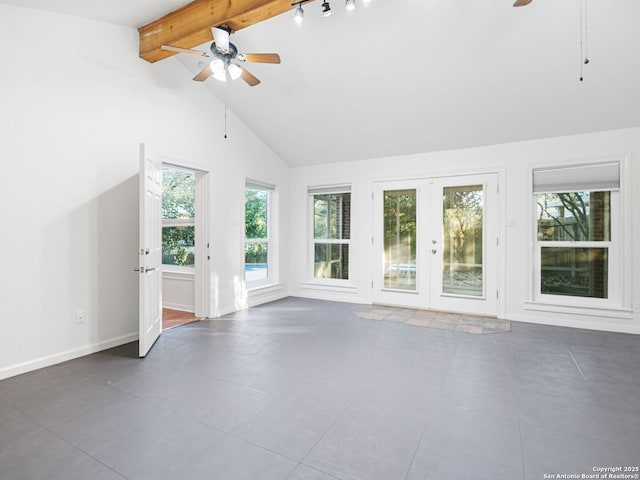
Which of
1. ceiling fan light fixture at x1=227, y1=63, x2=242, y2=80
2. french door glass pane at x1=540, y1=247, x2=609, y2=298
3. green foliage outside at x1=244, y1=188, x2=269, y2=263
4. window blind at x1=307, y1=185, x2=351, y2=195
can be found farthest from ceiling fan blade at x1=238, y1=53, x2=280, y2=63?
french door glass pane at x1=540, y1=247, x2=609, y2=298

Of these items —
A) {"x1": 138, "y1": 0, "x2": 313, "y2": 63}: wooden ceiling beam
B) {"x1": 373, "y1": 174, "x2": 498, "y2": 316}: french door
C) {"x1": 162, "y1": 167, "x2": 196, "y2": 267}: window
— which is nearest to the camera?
{"x1": 138, "y1": 0, "x2": 313, "y2": 63}: wooden ceiling beam

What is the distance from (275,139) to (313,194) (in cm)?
123

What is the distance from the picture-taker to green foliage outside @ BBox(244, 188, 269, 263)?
5426mm

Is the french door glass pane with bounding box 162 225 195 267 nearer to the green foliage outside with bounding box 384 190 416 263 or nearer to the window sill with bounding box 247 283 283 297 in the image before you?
the window sill with bounding box 247 283 283 297

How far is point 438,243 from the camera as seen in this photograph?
4969 mm

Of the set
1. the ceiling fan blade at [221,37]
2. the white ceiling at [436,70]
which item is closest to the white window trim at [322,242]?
the white ceiling at [436,70]

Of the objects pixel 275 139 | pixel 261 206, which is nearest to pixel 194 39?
pixel 275 139

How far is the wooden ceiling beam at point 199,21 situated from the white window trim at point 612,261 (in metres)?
3.81

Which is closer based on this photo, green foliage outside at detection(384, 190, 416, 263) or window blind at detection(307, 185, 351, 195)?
green foliage outside at detection(384, 190, 416, 263)

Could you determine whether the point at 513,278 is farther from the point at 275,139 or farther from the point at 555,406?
the point at 275,139

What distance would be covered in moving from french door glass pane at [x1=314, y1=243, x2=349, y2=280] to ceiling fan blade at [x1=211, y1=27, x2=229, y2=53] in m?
3.60

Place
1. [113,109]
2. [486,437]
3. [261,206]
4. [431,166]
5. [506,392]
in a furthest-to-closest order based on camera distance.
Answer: [261,206] < [431,166] < [113,109] < [506,392] < [486,437]

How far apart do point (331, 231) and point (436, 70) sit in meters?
3.11

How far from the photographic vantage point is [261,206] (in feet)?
19.0
